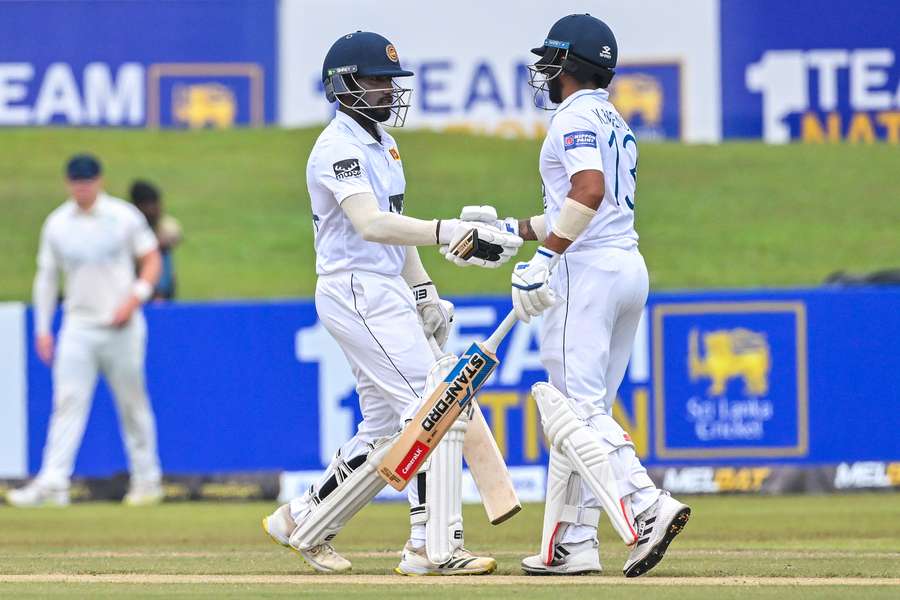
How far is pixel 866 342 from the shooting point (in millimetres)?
13281

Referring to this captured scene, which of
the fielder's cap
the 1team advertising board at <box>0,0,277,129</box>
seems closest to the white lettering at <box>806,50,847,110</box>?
the 1team advertising board at <box>0,0,277,129</box>

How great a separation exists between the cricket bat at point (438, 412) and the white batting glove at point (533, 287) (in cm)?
11

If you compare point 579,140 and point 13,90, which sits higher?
point 13,90

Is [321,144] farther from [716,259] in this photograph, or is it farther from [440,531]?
[716,259]

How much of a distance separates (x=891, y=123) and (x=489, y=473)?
21.3m

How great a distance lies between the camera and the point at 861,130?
27922 mm

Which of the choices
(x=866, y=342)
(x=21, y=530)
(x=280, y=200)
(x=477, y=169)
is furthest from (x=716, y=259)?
(x=21, y=530)

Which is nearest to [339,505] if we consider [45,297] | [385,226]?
[385,226]

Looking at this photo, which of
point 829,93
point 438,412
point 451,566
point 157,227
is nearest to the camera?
point 438,412

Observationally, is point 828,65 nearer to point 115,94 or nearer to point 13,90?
point 115,94

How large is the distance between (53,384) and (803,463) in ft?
17.8

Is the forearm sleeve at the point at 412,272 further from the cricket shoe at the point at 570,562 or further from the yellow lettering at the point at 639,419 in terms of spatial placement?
the yellow lettering at the point at 639,419

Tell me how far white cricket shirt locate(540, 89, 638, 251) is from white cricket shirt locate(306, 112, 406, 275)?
0.65 meters

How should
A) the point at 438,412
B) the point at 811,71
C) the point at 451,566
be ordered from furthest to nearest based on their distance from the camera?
the point at 811,71 → the point at 451,566 → the point at 438,412
